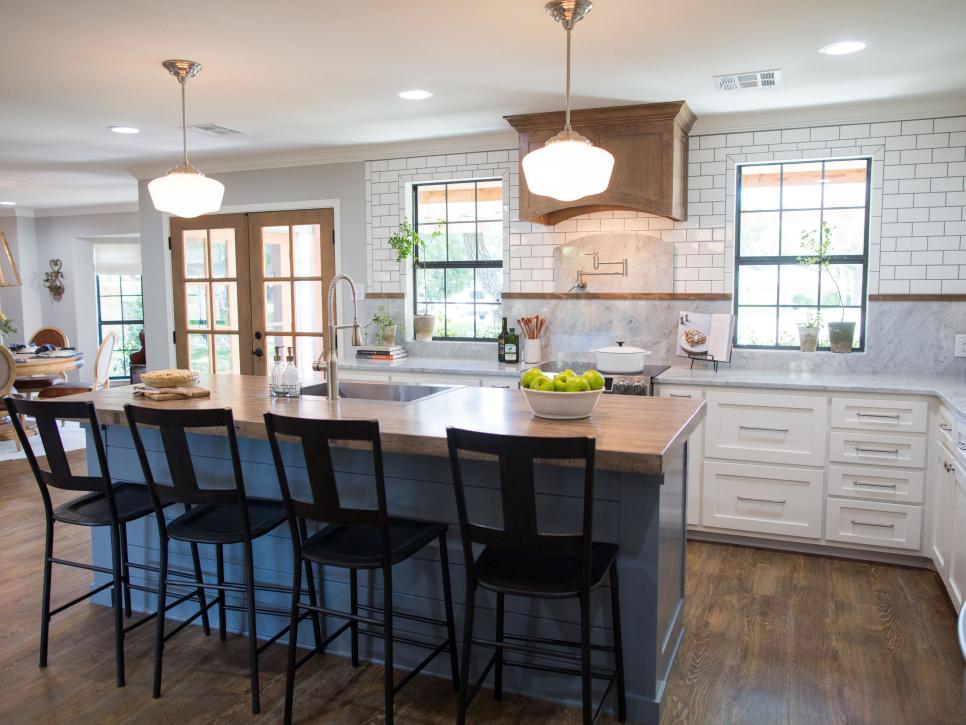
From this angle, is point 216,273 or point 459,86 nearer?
point 459,86

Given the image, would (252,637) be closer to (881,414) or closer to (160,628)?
(160,628)

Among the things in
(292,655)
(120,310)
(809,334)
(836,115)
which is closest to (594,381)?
(292,655)

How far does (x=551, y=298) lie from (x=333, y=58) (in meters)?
2.22

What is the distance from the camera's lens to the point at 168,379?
129 inches

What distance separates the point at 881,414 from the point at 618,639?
2.25 metres

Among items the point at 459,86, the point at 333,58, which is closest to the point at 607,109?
the point at 459,86

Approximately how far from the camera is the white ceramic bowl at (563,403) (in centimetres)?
257

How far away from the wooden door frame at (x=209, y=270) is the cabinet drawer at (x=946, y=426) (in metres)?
4.76

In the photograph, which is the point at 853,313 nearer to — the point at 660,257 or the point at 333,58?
the point at 660,257

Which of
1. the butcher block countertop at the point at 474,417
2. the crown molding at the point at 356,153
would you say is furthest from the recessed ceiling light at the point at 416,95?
the butcher block countertop at the point at 474,417

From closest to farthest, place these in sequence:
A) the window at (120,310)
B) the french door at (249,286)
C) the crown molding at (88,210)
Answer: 1. the french door at (249,286)
2. the crown molding at (88,210)
3. the window at (120,310)

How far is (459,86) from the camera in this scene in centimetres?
396

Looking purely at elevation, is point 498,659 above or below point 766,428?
below

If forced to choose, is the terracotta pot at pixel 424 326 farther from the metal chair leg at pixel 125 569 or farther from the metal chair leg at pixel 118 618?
the metal chair leg at pixel 118 618
